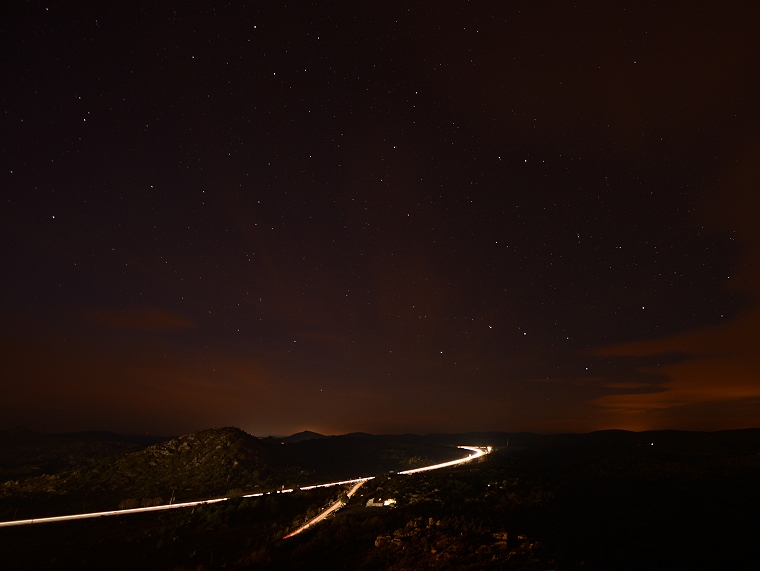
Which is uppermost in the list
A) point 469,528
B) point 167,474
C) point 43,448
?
point 469,528

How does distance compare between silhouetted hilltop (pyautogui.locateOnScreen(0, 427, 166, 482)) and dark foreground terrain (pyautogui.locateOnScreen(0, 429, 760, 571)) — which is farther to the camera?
silhouetted hilltop (pyautogui.locateOnScreen(0, 427, 166, 482))

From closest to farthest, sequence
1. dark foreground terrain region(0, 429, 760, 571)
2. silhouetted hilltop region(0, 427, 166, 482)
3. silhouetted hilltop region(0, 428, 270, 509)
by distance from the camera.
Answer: dark foreground terrain region(0, 429, 760, 571), silhouetted hilltop region(0, 428, 270, 509), silhouetted hilltop region(0, 427, 166, 482)

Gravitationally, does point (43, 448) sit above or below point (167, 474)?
below

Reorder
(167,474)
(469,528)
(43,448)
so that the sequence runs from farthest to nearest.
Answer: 1. (43,448)
2. (167,474)
3. (469,528)

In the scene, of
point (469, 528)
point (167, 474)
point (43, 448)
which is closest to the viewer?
point (469, 528)

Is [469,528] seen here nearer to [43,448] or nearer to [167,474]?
[167,474]

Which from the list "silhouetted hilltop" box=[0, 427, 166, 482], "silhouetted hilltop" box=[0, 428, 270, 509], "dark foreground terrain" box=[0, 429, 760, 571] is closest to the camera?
"dark foreground terrain" box=[0, 429, 760, 571]

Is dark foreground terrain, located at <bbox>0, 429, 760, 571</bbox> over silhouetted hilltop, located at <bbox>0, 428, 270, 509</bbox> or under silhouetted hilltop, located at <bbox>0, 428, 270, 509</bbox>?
over

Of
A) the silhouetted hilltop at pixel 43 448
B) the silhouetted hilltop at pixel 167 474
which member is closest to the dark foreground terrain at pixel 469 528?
the silhouetted hilltop at pixel 167 474

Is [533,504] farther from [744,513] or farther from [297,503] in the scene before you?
[297,503]

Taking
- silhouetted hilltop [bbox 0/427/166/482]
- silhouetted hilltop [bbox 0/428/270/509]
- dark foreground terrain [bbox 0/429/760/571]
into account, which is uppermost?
dark foreground terrain [bbox 0/429/760/571]

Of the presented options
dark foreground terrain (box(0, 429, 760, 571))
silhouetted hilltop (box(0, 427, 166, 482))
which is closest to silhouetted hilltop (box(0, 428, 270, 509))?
dark foreground terrain (box(0, 429, 760, 571))

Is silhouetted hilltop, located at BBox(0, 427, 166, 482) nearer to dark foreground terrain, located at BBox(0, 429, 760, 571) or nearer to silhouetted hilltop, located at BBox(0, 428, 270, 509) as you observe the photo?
silhouetted hilltop, located at BBox(0, 428, 270, 509)

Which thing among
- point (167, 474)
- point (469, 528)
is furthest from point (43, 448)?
point (469, 528)
